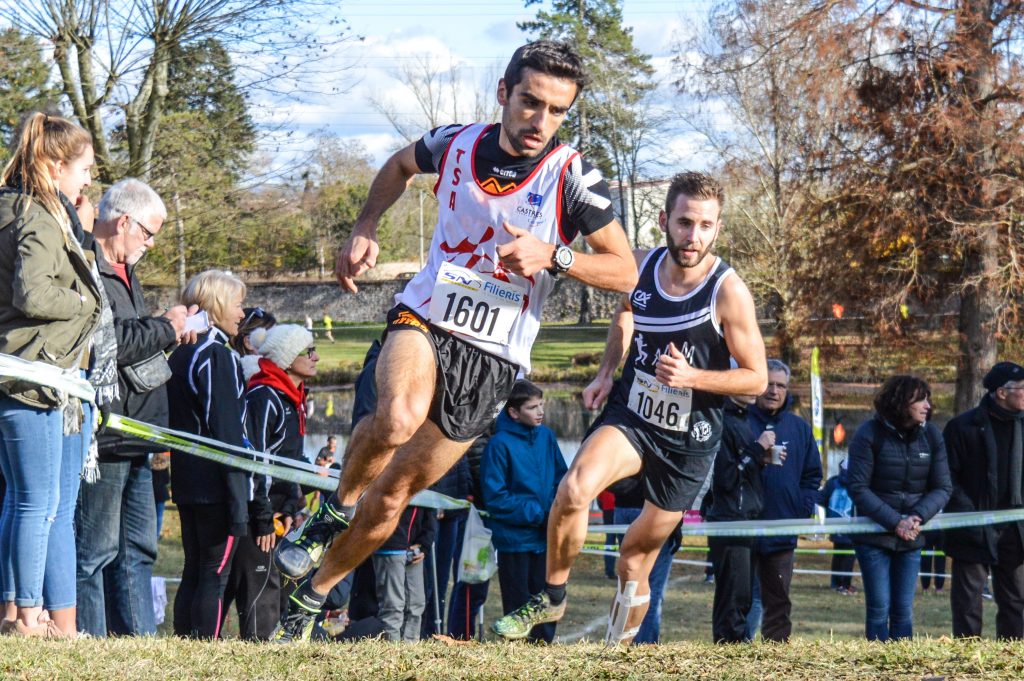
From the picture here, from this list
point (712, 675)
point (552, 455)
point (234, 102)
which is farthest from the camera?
point (234, 102)

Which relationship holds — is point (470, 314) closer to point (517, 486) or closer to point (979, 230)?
point (517, 486)

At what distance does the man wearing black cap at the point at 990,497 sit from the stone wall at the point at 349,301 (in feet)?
148

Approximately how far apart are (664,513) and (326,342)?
47284 mm

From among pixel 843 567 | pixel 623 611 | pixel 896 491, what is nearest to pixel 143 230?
pixel 623 611

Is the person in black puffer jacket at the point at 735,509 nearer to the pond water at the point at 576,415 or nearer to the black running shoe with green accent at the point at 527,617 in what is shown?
the black running shoe with green accent at the point at 527,617

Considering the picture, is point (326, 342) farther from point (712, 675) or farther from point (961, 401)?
point (712, 675)

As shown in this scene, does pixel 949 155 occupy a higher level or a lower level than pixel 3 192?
higher

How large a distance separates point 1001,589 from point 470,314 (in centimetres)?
498

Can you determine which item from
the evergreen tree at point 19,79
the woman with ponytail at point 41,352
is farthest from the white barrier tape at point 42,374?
the evergreen tree at point 19,79

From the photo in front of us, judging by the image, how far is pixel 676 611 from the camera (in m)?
10.1

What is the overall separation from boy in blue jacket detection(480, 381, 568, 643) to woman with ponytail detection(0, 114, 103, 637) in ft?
10.6

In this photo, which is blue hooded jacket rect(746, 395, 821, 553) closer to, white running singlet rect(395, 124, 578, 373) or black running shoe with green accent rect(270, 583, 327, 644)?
white running singlet rect(395, 124, 578, 373)

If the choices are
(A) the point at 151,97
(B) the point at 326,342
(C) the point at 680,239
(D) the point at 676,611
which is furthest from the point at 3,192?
(B) the point at 326,342

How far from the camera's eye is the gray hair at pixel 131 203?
227 inches
